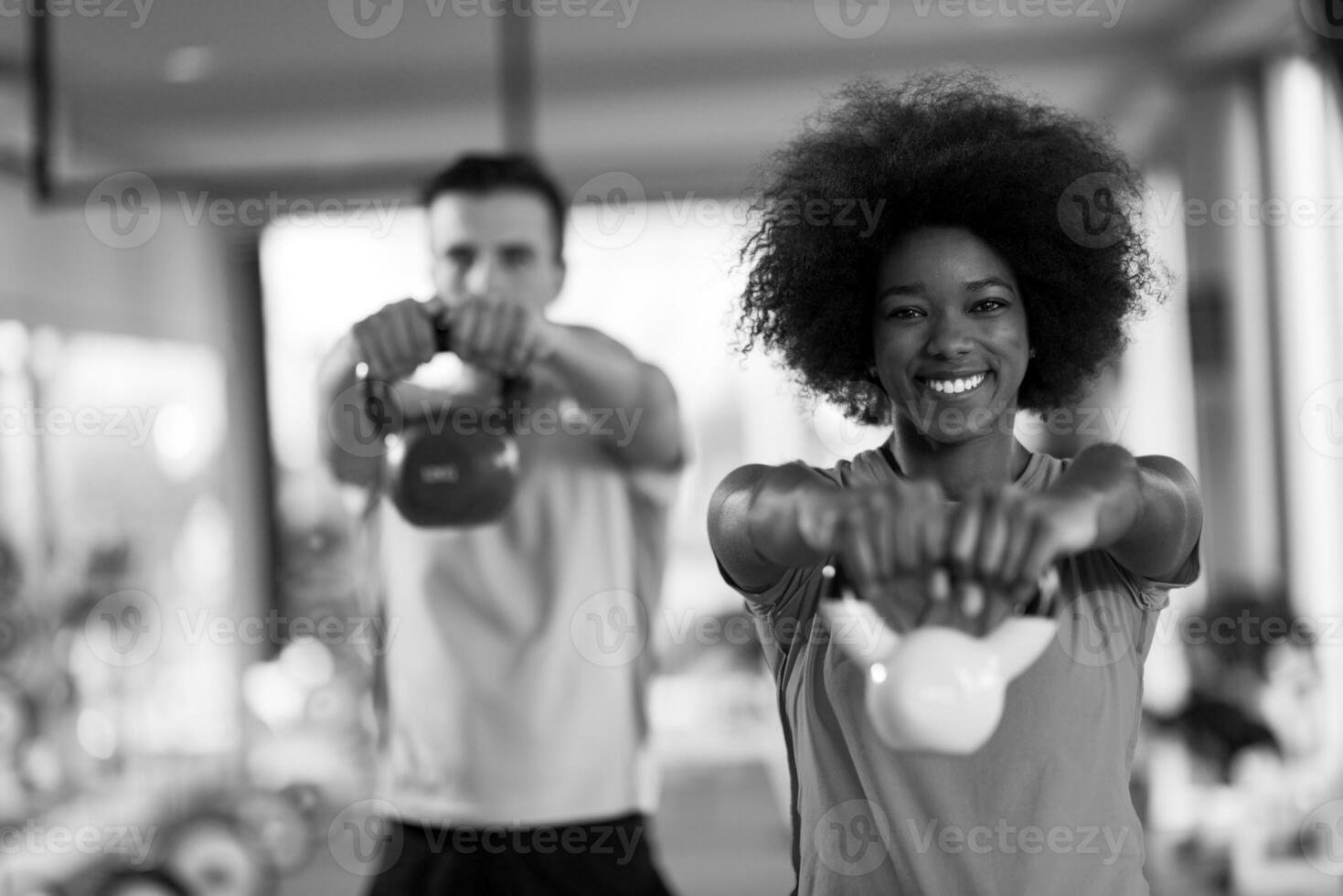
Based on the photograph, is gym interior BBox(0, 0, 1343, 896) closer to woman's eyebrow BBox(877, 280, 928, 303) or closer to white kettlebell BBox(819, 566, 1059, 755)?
woman's eyebrow BBox(877, 280, 928, 303)

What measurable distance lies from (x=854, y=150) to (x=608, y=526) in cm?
82

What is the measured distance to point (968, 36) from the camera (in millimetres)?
4844

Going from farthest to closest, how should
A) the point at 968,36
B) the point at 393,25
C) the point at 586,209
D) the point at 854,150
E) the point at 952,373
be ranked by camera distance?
the point at 586,209, the point at 968,36, the point at 393,25, the point at 854,150, the point at 952,373

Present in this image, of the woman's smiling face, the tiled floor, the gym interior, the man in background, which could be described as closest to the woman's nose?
the woman's smiling face

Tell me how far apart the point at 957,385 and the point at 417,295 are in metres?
4.57

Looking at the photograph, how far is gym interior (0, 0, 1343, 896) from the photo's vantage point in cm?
400

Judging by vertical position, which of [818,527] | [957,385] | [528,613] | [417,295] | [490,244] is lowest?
[528,613]

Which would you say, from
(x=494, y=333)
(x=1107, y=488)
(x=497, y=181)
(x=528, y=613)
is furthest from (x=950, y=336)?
(x=497, y=181)

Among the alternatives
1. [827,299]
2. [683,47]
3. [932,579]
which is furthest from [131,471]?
[932,579]

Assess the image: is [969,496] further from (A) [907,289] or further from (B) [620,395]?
(B) [620,395]

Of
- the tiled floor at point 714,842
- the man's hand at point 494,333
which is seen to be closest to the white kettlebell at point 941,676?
the man's hand at point 494,333

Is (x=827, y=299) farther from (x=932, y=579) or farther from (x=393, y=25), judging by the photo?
(x=393, y=25)

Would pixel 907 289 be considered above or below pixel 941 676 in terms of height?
above

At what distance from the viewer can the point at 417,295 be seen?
18.1 feet
